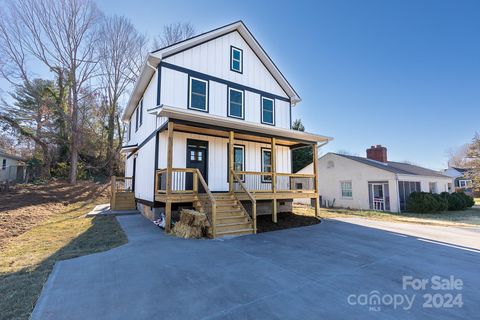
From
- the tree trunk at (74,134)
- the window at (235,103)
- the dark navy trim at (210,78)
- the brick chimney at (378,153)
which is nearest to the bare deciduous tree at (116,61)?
the tree trunk at (74,134)

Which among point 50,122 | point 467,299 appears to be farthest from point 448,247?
point 50,122

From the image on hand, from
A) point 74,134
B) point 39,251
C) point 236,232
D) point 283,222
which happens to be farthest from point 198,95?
point 74,134

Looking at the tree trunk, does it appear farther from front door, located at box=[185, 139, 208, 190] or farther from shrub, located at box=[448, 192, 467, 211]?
shrub, located at box=[448, 192, 467, 211]

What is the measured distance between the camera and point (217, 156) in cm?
1069

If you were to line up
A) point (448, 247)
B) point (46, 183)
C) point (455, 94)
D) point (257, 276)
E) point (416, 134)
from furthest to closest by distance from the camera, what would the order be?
point (416, 134), point (455, 94), point (46, 183), point (448, 247), point (257, 276)

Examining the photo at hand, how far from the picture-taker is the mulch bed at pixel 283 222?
8781 mm

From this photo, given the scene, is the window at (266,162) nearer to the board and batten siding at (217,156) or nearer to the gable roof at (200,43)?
the board and batten siding at (217,156)

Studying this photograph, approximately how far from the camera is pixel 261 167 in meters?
12.1

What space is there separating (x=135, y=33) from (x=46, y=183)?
1605cm

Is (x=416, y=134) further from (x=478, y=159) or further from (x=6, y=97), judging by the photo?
(x=6, y=97)

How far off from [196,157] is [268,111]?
5092 millimetres

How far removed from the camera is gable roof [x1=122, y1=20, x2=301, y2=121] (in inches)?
387

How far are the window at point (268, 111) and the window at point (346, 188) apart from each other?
35.7 feet

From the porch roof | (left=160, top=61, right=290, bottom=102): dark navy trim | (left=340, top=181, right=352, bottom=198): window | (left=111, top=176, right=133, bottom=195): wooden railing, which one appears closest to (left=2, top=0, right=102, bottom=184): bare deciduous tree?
(left=111, top=176, right=133, bottom=195): wooden railing
